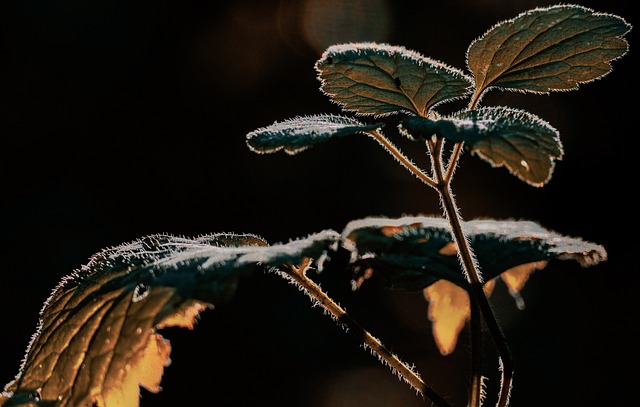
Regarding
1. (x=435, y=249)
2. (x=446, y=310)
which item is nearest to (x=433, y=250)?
(x=435, y=249)

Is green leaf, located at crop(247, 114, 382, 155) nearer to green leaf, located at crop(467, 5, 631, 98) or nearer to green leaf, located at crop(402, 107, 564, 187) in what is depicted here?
green leaf, located at crop(402, 107, 564, 187)

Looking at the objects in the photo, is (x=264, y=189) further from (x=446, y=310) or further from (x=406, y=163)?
(x=406, y=163)

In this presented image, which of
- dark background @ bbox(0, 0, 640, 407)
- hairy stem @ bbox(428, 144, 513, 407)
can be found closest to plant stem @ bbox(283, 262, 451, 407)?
hairy stem @ bbox(428, 144, 513, 407)

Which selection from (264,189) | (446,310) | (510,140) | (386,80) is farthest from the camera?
(264,189)

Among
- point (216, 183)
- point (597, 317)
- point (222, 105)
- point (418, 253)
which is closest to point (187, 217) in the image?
point (216, 183)

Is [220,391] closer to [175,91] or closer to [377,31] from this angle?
[175,91]

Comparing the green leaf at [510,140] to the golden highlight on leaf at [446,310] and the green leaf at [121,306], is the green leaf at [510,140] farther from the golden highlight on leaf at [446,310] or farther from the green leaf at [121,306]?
the golden highlight on leaf at [446,310]

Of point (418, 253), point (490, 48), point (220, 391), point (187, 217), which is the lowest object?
point (418, 253)
